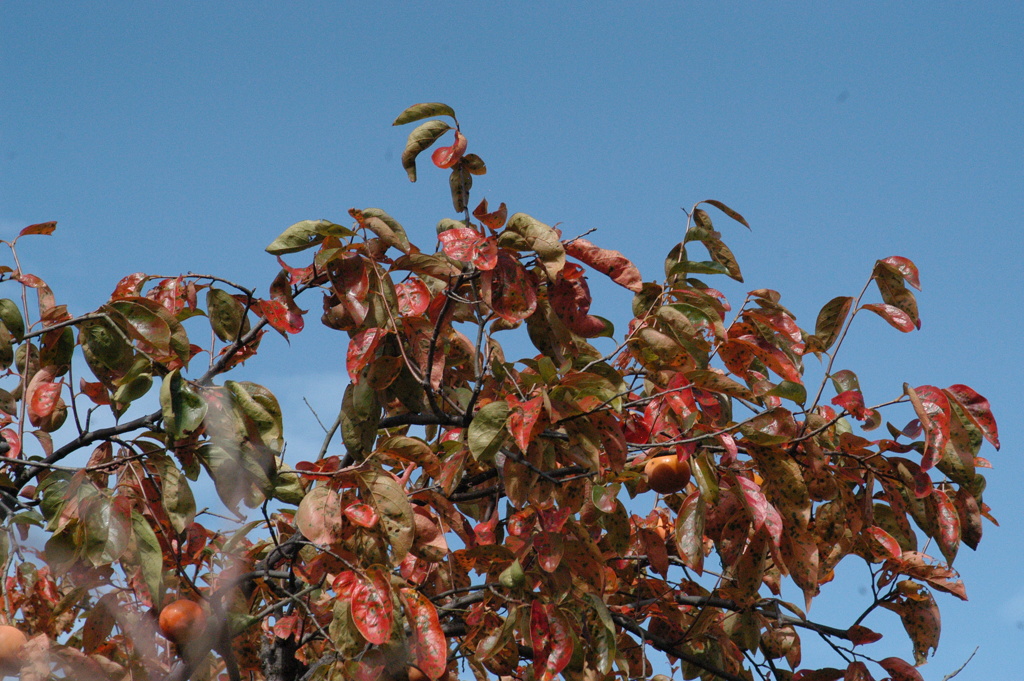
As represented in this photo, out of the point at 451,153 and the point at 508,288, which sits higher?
the point at 451,153

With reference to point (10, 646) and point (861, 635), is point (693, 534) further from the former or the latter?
point (10, 646)

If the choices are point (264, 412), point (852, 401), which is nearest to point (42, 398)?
point (264, 412)

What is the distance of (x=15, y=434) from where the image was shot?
8.06ft

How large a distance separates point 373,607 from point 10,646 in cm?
84

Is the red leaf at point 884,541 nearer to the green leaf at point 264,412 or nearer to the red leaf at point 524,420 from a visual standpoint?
the red leaf at point 524,420

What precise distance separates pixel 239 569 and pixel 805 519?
5.21 ft

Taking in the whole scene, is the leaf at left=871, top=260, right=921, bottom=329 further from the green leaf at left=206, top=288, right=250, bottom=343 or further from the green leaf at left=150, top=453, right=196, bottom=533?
the green leaf at left=150, top=453, right=196, bottom=533

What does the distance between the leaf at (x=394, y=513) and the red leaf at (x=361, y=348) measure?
29cm

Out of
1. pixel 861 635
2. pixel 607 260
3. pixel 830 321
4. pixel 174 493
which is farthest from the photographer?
pixel 861 635

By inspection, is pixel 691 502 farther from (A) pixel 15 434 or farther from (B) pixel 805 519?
(A) pixel 15 434

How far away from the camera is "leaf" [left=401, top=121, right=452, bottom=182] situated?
2393mm

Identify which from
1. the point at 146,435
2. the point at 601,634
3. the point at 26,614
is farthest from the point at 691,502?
the point at 26,614

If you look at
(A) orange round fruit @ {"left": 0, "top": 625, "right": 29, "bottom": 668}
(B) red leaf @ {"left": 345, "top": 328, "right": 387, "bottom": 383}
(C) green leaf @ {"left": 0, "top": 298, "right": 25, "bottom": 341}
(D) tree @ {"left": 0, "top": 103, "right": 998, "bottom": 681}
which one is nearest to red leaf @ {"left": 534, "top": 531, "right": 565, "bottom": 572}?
(D) tree @ {"left": 0, "top": 103, "right": 998, "bottom": 681}

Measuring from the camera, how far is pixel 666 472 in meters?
2.29
